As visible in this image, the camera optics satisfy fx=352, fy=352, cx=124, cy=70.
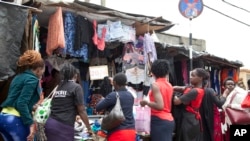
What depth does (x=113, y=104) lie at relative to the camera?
15.2 feet

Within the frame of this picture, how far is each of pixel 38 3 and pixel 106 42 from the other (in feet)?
6.32

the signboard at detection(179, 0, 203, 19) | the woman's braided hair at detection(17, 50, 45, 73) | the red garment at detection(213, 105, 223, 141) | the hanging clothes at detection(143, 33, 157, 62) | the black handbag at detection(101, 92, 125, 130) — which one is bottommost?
the red garment at detection(213, 105, 223, 141)

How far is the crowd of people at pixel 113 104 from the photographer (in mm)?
3895

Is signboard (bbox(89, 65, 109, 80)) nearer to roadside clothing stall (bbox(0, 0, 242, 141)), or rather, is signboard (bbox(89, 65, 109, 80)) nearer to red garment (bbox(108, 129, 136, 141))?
roadside clothing stall (bbox(0, 0, 242, 141))

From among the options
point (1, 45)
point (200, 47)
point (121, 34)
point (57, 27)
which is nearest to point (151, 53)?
point (121, 34)

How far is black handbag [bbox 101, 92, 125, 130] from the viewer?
4465 mm

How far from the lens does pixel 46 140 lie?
4.27 metres

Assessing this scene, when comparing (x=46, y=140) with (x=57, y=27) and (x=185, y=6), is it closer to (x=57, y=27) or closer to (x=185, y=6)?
(x=57, y=27)

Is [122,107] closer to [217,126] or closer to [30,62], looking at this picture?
[30,62]

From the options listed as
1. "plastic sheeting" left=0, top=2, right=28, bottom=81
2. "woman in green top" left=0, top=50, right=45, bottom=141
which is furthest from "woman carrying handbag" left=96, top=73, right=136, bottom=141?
"plastic sheeting" left=0, top=2, right=28, bottom=81

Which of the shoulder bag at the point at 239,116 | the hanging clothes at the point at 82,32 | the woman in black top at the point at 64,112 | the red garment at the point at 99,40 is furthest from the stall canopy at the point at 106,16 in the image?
the shoulder bag at the point at 239,116

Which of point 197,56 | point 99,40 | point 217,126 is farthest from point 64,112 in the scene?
point 197,56

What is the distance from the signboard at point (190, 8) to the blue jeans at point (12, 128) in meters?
5.38

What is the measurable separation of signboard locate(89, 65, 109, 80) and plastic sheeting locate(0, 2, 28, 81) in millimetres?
2074
